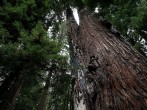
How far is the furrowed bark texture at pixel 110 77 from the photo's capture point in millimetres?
2770

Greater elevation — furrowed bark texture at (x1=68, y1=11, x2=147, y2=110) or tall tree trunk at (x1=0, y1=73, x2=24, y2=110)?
tall tree trunk at (x1=0, y1=73, x2=24, y2=110)

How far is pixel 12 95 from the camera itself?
6035 millimetres

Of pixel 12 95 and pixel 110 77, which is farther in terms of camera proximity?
pixel 12 95

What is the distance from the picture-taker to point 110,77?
130 inches

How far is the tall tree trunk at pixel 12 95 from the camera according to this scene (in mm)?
5684

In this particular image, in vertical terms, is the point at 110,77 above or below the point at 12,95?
below

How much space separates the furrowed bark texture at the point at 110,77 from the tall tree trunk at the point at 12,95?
7.37 feet

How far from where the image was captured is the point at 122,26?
11.0m

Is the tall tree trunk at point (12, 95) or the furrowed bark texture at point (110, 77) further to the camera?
the tall tree trunk at point (12, 95)

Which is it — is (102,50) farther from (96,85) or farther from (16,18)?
(16,18)

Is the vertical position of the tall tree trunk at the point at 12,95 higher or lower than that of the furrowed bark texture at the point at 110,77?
higher

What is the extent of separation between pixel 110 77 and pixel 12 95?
12.0 feet

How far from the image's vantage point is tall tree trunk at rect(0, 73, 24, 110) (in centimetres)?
568

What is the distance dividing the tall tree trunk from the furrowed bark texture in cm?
225
